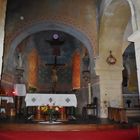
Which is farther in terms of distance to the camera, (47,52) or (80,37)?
(47,52)

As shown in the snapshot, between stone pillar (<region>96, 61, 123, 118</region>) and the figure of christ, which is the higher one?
the figure of christ

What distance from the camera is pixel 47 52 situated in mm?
16219

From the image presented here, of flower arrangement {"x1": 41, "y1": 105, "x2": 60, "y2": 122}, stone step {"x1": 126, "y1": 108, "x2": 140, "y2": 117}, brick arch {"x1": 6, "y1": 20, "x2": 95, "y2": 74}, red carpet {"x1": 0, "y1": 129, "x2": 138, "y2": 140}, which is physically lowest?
red carpet {"x1": 0, "y1": 129, "x2": 138, "y2": 140}

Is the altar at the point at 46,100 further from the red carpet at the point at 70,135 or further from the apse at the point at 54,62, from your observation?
the apse at the point at 54,62

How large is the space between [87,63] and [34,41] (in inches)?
189

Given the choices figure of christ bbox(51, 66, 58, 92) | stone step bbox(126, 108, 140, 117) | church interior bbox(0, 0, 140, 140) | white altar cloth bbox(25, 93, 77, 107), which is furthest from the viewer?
figure of christ bbox(51, 66, 58, 92)

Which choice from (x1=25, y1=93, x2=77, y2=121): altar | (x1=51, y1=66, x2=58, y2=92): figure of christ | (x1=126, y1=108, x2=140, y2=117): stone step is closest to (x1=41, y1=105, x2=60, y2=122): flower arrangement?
(x1=25, y1=93, x2=77, y2=121): altar

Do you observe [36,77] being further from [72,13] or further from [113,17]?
[113,17]

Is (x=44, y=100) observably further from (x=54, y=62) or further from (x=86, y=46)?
(x=54, y=62)

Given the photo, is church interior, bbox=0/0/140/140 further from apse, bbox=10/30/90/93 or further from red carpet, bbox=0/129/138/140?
apse, bbox=10/30/90/93

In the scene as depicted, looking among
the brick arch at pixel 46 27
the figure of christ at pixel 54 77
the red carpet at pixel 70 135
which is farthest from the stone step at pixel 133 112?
the red carpet at pixel 70 135

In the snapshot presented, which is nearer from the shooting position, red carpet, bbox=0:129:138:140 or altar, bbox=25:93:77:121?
red carpet, bbox=0:129:138:140

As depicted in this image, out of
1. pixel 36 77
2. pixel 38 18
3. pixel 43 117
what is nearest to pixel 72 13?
pixel 38 18

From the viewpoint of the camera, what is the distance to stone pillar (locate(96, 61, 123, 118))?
8.75m
